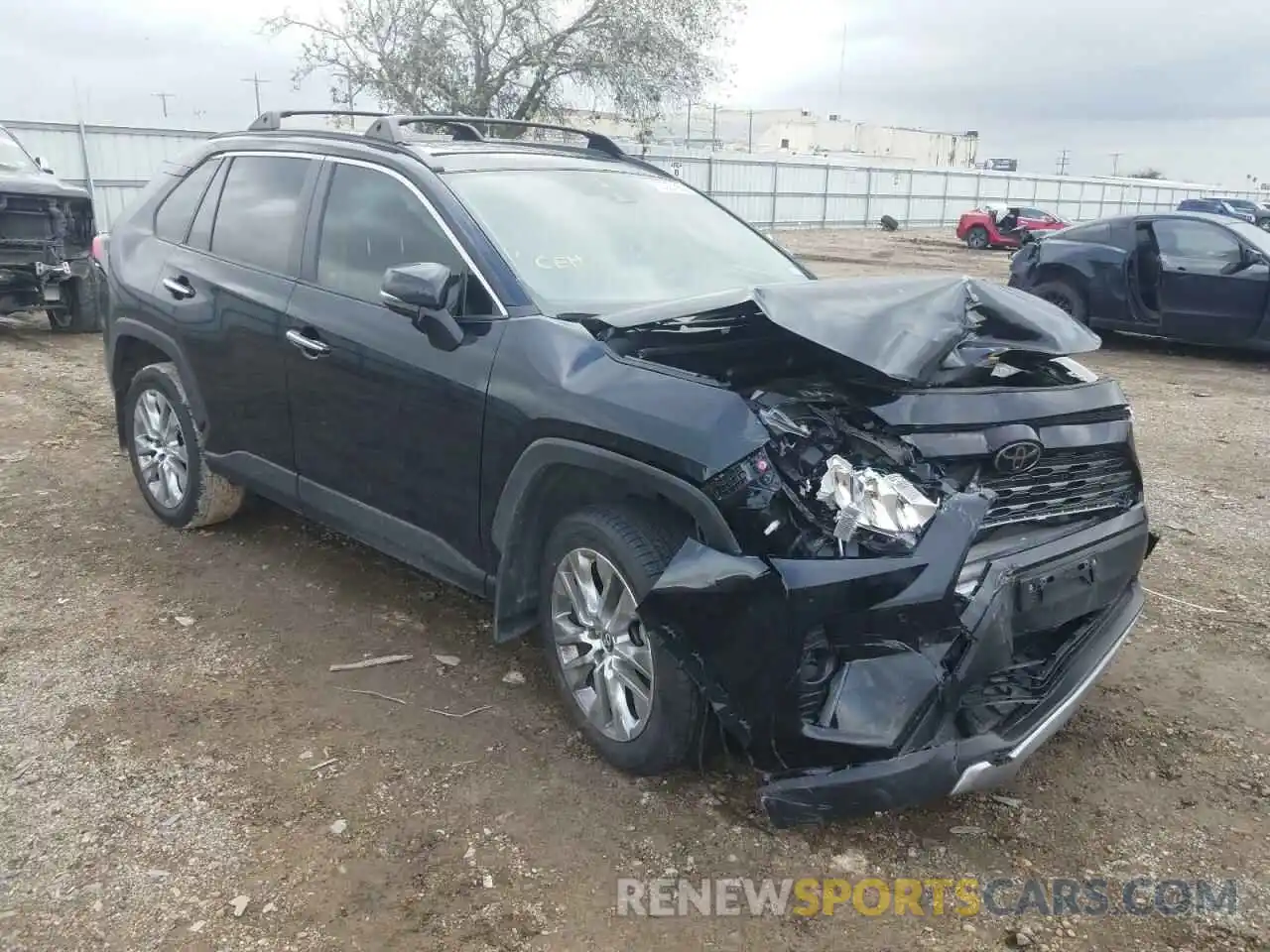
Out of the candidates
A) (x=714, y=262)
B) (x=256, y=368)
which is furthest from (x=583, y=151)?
(x=256, y=368)

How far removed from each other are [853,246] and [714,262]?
2741 cm

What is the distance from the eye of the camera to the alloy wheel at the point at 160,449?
4977 mm

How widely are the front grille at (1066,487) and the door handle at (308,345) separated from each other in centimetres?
247

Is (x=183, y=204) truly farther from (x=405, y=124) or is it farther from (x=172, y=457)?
(x=405, y=124)

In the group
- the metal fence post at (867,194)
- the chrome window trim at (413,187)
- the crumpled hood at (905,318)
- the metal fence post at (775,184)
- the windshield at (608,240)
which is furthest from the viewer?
the metal fence post at (867,194)

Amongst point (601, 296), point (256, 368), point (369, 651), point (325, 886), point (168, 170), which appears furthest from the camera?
point (168, 170)

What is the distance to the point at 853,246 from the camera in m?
30.2

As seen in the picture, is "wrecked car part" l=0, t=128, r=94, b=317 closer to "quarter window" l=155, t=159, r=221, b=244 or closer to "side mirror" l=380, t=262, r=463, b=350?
"quarter window" l=155, t=159, r=221, b=244

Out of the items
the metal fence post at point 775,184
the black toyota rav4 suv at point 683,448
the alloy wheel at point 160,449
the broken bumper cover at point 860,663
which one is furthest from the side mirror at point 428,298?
the metal fence post at point 775,184

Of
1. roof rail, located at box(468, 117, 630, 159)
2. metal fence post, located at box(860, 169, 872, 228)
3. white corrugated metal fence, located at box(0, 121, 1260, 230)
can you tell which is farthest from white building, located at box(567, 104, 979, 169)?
roof rail, located at box(468, 117, 630, 159)

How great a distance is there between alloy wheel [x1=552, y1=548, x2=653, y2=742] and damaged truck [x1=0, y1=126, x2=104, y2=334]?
29.1 feet

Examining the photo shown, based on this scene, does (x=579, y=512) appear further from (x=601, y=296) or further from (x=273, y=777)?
(x=273, y=777)

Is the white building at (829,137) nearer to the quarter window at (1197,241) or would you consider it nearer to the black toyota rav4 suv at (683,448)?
the quarter window at (1197,241)

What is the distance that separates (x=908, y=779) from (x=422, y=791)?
1.46m
